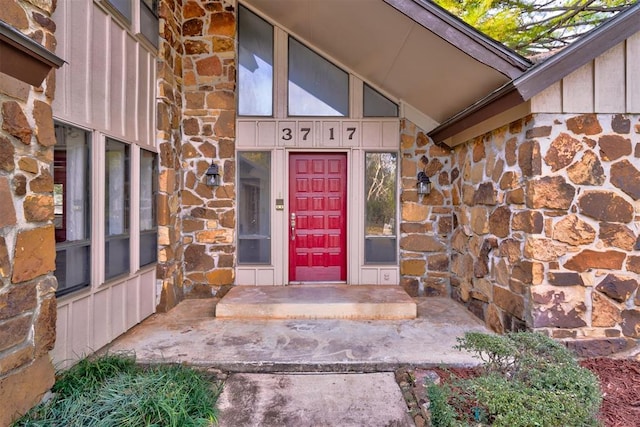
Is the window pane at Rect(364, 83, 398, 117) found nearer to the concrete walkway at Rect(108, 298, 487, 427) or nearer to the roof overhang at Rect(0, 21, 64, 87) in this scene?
the concrete walkway at Rect(108, 298, 487, 427)

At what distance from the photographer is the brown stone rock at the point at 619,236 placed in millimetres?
3111

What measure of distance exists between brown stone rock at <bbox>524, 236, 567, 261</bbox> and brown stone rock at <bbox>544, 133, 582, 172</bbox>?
2.26 ft

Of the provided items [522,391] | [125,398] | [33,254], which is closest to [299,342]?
[125,398]

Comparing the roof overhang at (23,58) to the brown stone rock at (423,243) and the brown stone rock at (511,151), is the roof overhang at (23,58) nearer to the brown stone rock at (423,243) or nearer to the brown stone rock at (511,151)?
the brown stone rock at (511,151)

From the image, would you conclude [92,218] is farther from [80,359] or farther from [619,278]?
[619,278]

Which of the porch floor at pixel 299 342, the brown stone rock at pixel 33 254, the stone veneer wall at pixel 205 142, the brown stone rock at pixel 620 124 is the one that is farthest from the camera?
the stone veneer wall at pixel 205 142

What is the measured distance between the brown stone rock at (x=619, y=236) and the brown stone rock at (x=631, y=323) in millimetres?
579

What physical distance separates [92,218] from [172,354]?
1.41 meters

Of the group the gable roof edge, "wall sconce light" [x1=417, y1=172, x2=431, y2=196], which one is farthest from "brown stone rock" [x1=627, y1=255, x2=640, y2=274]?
"wall sconce light" [x1=417, y1=172, x2=431, y2=196]

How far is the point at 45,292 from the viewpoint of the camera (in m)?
2.29

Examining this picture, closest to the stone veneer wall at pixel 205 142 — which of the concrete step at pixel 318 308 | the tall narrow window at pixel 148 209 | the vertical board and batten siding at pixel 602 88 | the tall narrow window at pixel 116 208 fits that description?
the tall narrow window at pixel 148 209

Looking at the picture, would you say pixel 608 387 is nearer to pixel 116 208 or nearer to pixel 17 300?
pixel 17 300

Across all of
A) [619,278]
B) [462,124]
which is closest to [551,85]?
[462,124]

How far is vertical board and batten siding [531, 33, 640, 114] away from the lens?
3027 mm
